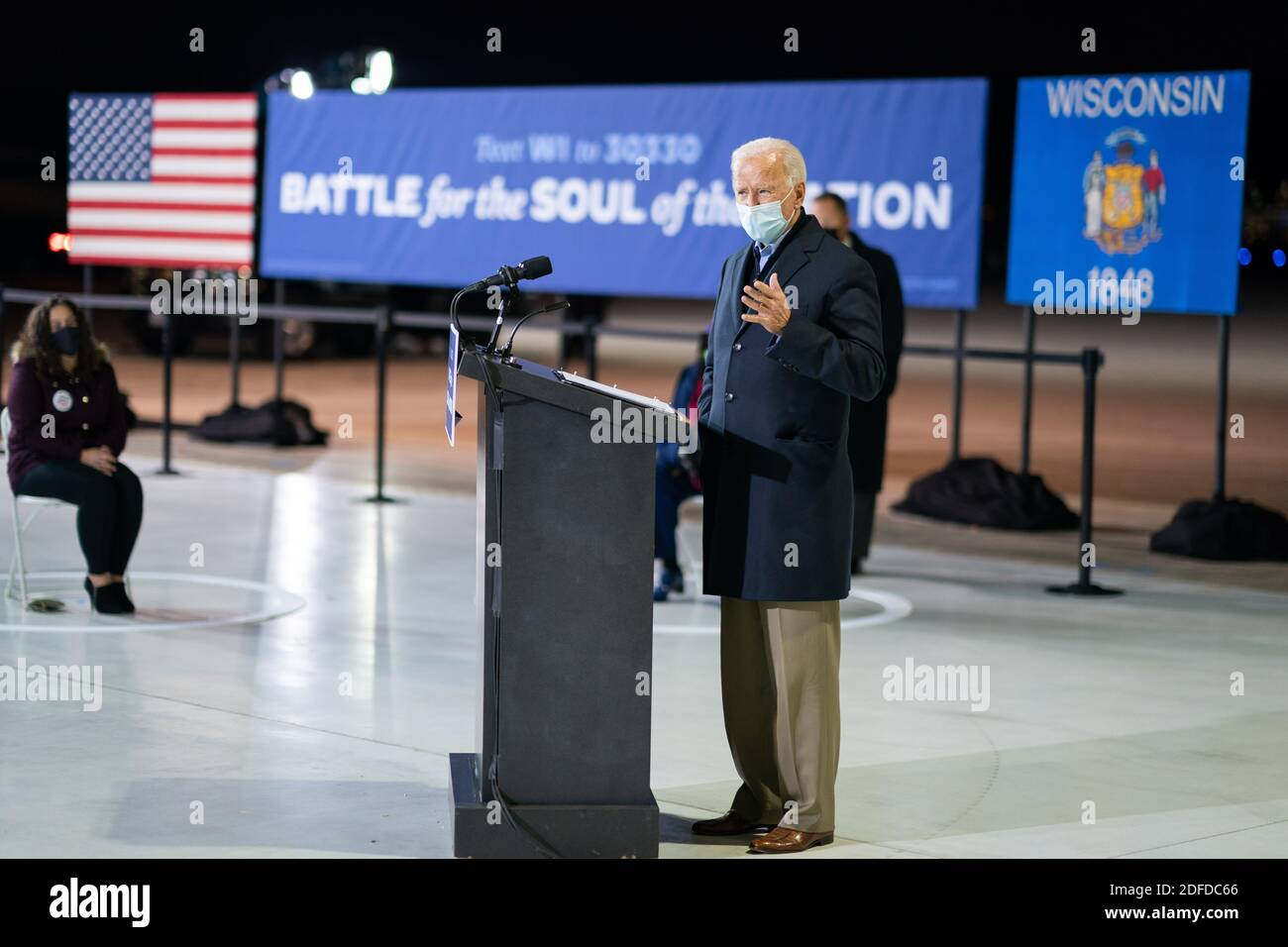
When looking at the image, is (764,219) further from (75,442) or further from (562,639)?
(75,442)

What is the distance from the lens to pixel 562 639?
4406 mm

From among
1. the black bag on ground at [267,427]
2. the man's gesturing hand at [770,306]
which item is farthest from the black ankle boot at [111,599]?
the black bag on ground at [267,427]

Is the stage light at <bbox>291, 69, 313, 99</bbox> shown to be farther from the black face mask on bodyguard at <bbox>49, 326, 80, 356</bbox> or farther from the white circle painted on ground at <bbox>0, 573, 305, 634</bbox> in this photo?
the black face mask on bodyguard at <bbox>49, 326, 80, 356</bbox>

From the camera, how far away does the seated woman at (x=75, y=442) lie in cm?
767

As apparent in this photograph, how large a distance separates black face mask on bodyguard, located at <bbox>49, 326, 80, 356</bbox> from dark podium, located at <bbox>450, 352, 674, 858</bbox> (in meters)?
3.89

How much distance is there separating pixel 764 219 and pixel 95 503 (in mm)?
4170

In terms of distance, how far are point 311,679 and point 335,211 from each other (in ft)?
23.1

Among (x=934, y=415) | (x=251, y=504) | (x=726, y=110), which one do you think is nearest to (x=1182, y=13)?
(x=934, y=415)

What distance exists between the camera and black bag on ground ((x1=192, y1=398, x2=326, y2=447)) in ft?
46.9

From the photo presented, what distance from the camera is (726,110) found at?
37.5ft

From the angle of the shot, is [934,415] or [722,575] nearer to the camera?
[722,575]

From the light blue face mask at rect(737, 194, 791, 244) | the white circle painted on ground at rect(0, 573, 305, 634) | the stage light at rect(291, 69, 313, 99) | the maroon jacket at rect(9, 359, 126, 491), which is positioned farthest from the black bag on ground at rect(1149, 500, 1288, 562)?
the stage light at rect(291, 69, 313, 99)
